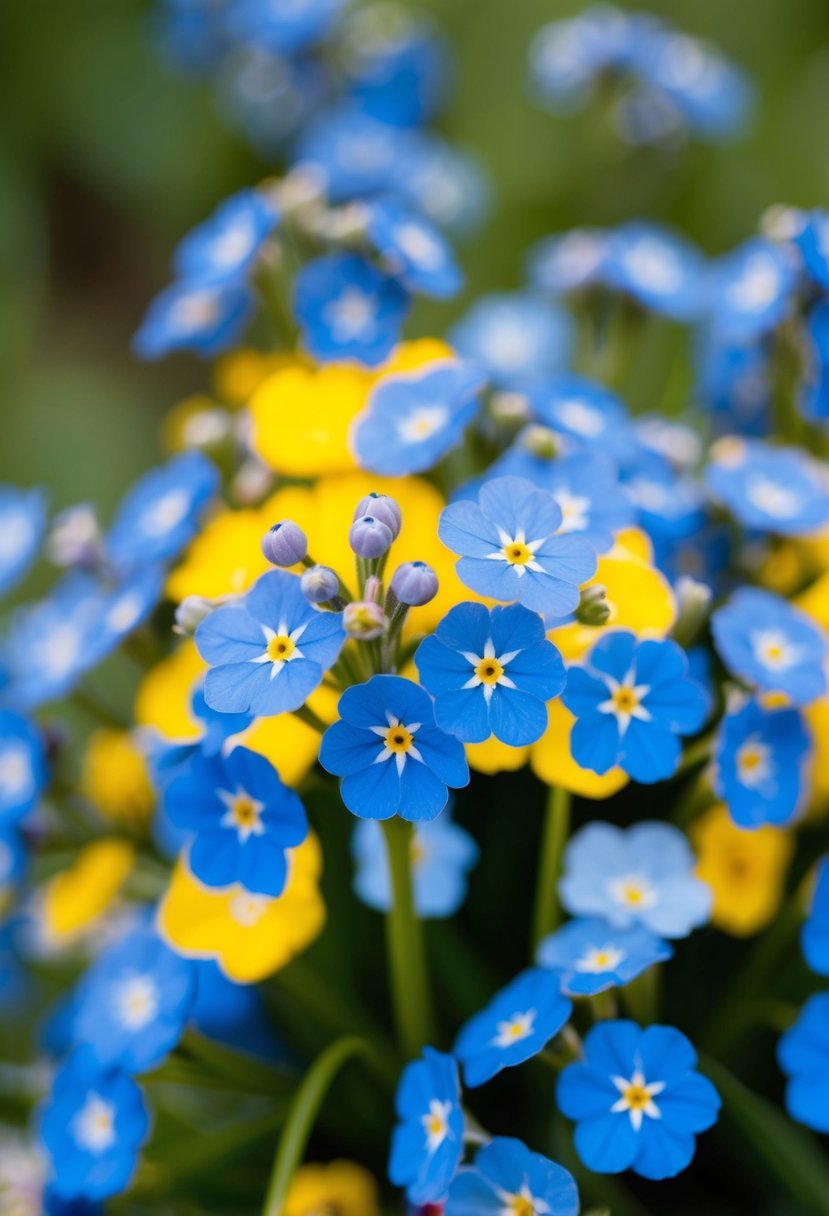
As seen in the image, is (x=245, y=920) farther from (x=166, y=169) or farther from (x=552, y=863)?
(x=166, y=169)

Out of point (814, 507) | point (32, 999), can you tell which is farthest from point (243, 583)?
point (32, 999)

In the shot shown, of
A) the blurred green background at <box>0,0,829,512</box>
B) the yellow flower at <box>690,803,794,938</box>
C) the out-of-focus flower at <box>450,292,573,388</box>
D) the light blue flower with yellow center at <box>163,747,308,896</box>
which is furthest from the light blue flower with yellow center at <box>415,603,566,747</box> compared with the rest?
the blurred green background at <box>0,0,829,512</box>

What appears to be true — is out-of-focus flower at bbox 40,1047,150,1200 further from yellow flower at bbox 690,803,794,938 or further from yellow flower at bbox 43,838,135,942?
yellow flower at bbox 690,803,794,938

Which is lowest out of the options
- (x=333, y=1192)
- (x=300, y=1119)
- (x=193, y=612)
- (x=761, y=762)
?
(x=333, y=1192)

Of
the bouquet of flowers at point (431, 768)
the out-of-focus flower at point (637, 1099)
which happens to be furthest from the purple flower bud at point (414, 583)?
the out-of-focus flower at point (637, 1099)

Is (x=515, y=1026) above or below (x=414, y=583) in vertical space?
below

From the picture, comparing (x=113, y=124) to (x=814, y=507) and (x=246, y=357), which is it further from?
(x=814, y=507)

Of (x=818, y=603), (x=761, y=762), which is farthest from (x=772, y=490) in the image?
(x=761, y=762)
